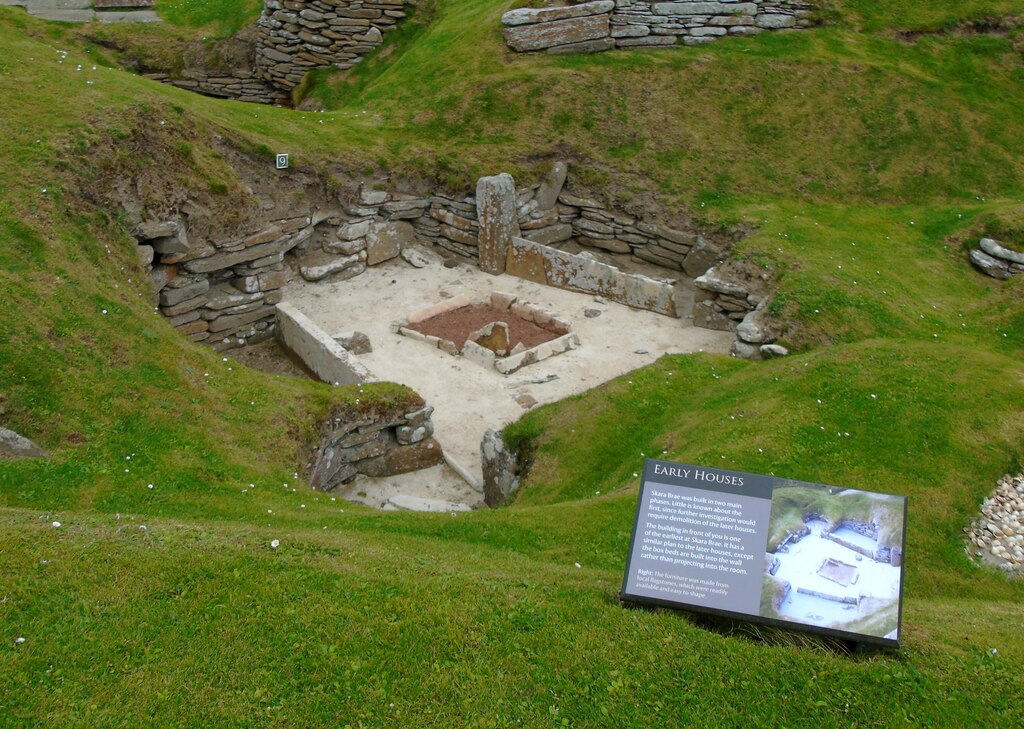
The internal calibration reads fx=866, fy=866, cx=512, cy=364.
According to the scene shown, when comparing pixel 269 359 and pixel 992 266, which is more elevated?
pixel 992 266

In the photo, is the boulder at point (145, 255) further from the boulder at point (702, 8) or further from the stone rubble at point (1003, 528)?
the boulder at point (702, 8)

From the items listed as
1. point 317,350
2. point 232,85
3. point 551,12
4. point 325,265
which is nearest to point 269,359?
point 317,350

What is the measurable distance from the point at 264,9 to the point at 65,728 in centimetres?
2536

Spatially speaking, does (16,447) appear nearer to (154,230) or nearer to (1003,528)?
(154,230)

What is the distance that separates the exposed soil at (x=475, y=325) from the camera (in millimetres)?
18328

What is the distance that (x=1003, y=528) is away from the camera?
9.84 meters

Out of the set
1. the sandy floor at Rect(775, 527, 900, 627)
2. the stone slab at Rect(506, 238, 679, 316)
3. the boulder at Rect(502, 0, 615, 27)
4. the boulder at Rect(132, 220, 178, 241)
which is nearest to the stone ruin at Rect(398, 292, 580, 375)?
the stone slab at Rect(506, 238, 679, 316)

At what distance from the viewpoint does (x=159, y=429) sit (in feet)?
36.4

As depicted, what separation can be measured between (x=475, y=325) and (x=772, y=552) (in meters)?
12.7

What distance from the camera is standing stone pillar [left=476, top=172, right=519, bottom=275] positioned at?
66.1ft

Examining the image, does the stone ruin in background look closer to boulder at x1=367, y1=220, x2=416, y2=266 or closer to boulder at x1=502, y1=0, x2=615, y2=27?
boulder at x1=502, y1=0, x2=615, y2=27

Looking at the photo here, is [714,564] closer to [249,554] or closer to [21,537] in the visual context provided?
[249,554]

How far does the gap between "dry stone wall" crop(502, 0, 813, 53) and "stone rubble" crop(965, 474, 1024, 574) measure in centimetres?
1638

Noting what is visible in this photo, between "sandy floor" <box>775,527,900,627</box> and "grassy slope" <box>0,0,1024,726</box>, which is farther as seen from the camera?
"sandy floor" <box>775,527,900,627</box>
